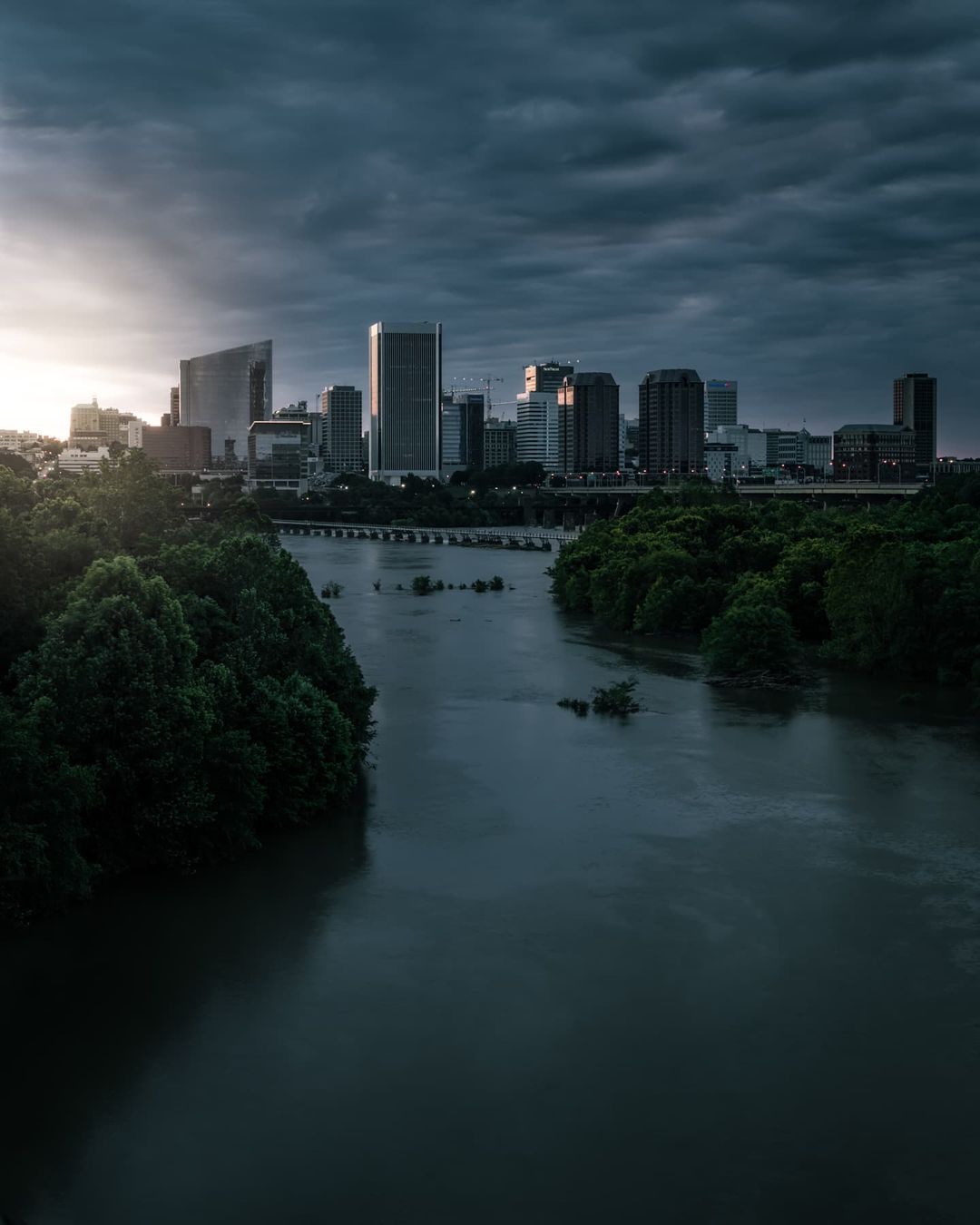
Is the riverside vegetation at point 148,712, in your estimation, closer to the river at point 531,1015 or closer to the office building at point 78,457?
the river at point 531,1015

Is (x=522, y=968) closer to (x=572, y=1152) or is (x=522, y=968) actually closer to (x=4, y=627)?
(x=572, y=1152)

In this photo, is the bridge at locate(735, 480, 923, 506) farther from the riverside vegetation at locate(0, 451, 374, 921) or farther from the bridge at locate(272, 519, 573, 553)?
the riverside vegetation at locate(0, 451, 374, 921)

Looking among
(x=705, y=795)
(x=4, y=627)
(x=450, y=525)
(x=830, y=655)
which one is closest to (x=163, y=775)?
(x=4, y=627)

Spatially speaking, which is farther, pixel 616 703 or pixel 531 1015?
pixel 616 703

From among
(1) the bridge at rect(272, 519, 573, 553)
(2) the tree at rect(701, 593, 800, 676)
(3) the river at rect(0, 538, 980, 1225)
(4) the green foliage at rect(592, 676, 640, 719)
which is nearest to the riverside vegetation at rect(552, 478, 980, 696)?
(2) the tree at rect(701, 593, 800, 676)

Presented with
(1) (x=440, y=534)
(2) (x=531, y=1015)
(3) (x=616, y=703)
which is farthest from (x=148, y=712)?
(1) (x=440, y=534)

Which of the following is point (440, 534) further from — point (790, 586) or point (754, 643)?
point (754, 643)
